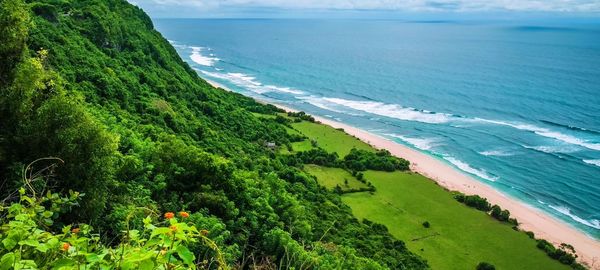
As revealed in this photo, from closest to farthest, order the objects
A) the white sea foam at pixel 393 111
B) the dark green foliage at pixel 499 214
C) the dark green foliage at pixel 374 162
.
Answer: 1. the dark green foliage at pixel 499 214
2. the dark green foliage at pixel 374 162
3. the white sea foam at pixel 393 111

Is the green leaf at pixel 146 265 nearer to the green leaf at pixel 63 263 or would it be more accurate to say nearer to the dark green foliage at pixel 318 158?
the green leaf at pixel 63 263

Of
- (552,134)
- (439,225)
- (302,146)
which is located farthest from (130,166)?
(552,134)

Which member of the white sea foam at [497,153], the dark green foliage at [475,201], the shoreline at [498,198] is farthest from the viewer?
the white sea foam at [497,153]

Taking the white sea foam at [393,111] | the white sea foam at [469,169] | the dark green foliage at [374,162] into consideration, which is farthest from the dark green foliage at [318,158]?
the white sea foam at [393,111]

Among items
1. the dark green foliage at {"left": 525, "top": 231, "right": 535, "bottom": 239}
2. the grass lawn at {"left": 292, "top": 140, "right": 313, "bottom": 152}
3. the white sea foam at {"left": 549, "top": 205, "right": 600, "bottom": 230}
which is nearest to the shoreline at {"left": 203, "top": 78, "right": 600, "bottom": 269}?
the dark green foliage at {"left": 525, "top": 231, "right": 535, "bottom": 239}

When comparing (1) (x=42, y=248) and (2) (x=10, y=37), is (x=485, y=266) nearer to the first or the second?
(2) (x=10, y=37)

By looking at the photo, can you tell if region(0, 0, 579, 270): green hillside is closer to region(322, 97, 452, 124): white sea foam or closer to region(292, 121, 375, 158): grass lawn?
region(292, 121, 375, 158): grass lawn
